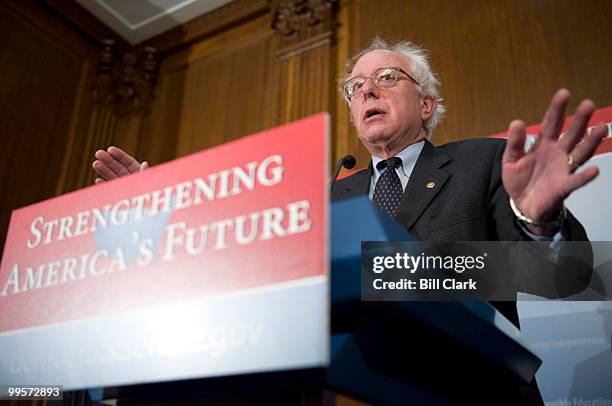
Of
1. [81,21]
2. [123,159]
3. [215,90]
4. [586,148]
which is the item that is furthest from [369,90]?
[81,21]

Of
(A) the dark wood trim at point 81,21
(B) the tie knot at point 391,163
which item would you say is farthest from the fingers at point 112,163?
(A) the dark wood trim at point 81,21

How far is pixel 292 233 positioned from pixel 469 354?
0.37 m

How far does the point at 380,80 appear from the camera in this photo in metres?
1.99

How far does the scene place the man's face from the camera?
73.9 inches

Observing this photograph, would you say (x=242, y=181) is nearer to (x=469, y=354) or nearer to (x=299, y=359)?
(x=299, y=359)

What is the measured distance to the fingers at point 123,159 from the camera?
4.22 ft

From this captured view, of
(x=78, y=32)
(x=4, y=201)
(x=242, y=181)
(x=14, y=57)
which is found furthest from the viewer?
(x=78, y=32)

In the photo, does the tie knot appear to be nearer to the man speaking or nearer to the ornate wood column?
the man speaking

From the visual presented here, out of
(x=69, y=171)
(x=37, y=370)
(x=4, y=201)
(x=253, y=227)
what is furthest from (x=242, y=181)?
(x=69, y=171)

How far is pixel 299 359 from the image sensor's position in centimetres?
59

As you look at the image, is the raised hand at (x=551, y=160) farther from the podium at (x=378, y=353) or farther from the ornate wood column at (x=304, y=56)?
the ornate wood column at (x=304, y=56)

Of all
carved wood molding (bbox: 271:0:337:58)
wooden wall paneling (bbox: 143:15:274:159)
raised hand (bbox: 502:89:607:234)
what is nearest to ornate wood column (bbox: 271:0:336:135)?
carved wood molding (bbox: 271:0:337:58)

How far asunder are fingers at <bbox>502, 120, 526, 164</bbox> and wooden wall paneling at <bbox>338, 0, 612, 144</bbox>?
1.79 m

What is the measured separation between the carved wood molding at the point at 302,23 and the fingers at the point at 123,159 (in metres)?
2.33
